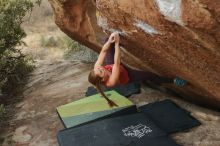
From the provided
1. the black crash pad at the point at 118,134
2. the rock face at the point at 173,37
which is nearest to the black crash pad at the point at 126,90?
the rock face at the point at 173,37

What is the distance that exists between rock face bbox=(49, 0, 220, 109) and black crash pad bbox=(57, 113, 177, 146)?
3.23 ft

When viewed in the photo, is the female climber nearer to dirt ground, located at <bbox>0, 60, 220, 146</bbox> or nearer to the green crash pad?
the green crash pad

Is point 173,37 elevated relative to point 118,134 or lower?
elevated

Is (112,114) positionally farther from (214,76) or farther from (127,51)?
(214,76)

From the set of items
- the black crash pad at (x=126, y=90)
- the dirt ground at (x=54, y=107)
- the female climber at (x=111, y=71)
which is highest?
the female climber at (x=111, y=71)

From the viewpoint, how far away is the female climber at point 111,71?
595cm

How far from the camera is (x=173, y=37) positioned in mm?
4777

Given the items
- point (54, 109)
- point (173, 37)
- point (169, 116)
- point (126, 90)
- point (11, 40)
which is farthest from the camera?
point (11, 40)

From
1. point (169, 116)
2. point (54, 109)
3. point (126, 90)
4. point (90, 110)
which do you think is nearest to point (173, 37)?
point (169, 116)

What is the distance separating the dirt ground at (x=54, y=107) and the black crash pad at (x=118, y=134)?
36 cm

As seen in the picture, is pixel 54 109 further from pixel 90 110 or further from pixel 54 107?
pixel 90 110

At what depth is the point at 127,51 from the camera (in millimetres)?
6984

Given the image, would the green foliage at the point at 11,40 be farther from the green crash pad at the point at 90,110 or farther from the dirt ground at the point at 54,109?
the green crash pad at the point at 90,110

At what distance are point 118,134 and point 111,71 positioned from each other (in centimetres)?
100
